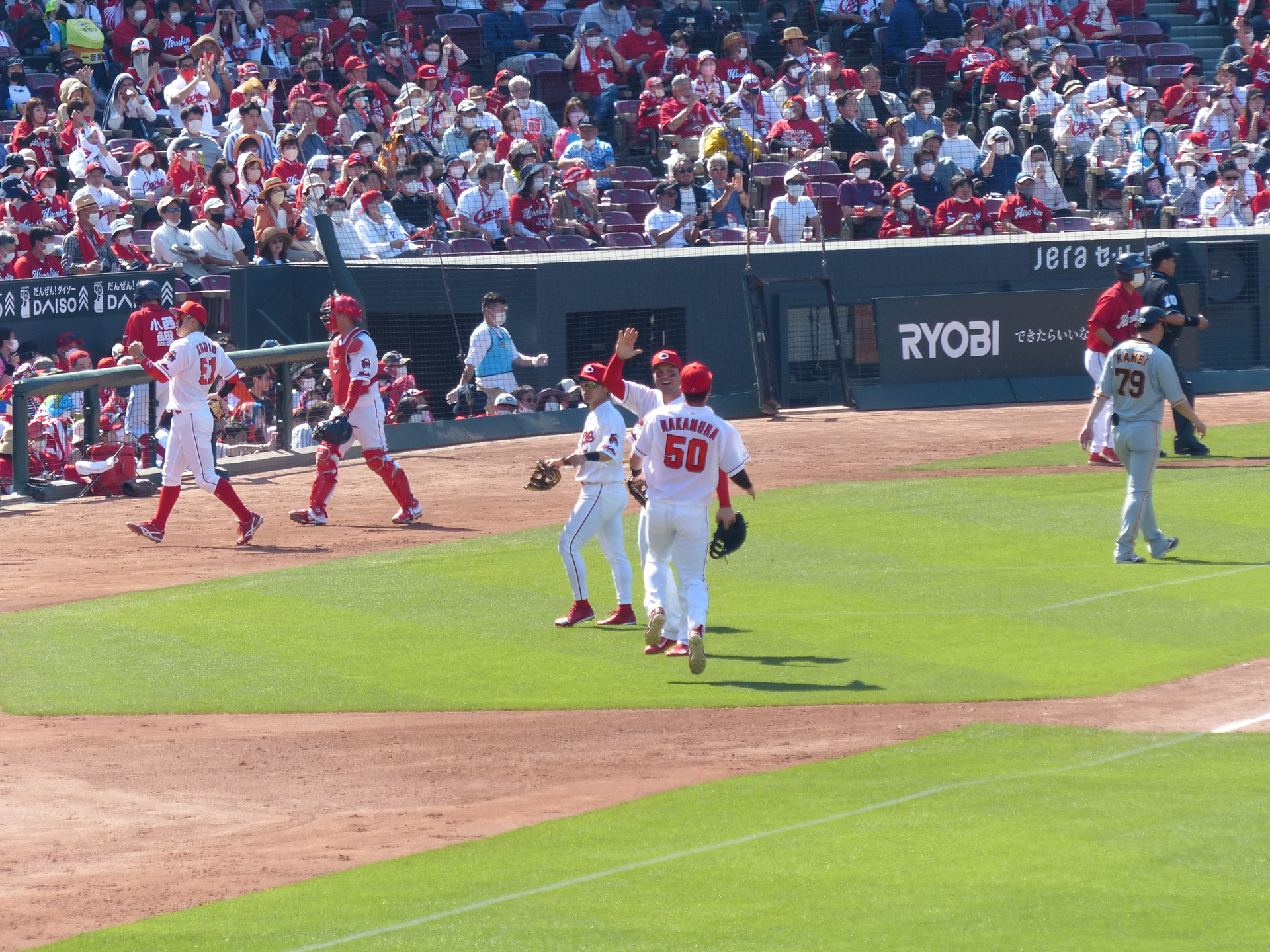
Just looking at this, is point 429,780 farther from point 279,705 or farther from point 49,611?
point 49,611

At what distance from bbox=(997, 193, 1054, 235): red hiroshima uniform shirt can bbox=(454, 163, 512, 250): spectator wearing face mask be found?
7.38 metres

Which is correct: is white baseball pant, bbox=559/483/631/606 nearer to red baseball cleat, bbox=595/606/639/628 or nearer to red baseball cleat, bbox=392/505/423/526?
red baseball cleat, bbox=595/606/639/628

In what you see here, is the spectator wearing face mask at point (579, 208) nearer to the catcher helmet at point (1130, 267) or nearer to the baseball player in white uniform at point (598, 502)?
the catcher helmet at point (1130, 267)

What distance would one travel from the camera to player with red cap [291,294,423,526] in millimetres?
14570

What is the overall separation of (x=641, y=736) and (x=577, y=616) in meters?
2.52

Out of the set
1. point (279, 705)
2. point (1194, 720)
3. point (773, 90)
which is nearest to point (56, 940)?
point (279, 705)

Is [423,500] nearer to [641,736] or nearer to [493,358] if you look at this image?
[493,358]

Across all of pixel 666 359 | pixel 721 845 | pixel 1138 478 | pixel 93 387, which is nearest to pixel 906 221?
pixel 1138 478

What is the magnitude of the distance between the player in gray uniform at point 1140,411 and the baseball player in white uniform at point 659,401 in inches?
151

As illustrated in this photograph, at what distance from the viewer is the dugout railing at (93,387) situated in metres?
15.8

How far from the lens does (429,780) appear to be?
8250mm

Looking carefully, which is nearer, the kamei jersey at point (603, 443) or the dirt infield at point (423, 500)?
the kamei jersey at point (603, 443)

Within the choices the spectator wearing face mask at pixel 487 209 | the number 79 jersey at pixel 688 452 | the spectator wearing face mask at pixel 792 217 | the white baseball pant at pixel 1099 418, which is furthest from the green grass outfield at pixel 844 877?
the spectator wearing face mask at pixel 792 217

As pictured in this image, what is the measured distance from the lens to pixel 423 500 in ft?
53.7
